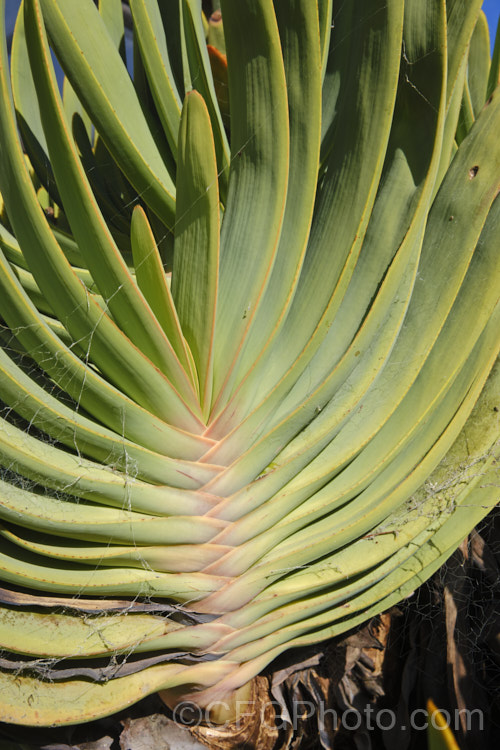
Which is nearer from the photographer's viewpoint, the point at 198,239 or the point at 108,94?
the point at 198,239

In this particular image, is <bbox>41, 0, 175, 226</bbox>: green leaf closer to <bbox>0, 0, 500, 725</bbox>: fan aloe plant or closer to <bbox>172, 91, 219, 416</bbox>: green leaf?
<bbox>0, 0, 500, 725</bbox>: fan aloe plant

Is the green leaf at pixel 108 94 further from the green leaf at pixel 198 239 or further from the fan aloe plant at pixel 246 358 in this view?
the green leaf at pixel 198 239

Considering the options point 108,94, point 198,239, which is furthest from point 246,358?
point 108,94

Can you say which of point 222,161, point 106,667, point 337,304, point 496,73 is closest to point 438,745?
point 106,667

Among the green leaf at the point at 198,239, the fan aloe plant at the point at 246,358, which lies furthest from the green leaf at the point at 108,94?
the green leaf at the point at 198,239

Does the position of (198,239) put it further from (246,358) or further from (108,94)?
(108,94)

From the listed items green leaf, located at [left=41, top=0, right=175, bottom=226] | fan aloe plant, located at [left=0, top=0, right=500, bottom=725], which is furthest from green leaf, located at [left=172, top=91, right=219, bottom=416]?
green leaf, located at [left=41, top=0, right=175, bottom=226]

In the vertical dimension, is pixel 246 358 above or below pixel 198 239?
below

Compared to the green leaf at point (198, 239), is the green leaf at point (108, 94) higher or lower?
higher

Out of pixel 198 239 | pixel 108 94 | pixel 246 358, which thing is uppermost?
pixel 108 94
